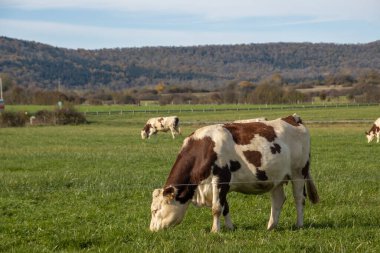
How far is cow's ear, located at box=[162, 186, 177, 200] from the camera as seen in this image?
10.1 m

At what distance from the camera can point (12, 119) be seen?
2788 inches

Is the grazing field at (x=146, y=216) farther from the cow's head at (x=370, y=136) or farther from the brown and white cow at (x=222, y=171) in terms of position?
the cow's head at (x=370, y=136)

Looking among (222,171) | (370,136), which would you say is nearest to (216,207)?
(222,171)

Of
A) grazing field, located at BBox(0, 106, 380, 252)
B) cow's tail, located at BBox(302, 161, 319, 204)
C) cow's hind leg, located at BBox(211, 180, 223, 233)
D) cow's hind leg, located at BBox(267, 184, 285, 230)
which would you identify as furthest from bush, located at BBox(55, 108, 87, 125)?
cow's hind leg, located at BBox(211, 180, 223, 233)

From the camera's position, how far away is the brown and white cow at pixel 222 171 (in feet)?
32.9

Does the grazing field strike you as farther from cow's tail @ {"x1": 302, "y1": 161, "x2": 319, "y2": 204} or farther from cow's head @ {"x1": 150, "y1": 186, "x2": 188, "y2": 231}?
cow's tail @ {"x1": 302, "y1": 161, "x2": 319, "y2": 204}

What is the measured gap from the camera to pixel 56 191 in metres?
Result: 14.9

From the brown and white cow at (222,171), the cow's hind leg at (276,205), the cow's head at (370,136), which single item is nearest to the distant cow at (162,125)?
the cow's head at (370,136)

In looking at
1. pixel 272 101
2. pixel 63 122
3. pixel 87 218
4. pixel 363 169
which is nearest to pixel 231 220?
pixel 87 218

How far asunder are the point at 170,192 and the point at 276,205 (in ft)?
6.61

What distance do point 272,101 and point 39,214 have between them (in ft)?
370

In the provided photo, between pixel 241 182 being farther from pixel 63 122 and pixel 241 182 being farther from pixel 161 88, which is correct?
pixel 161 88

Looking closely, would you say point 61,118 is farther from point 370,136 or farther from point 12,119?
point 370,136

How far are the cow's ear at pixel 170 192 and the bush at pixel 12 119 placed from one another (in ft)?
208
